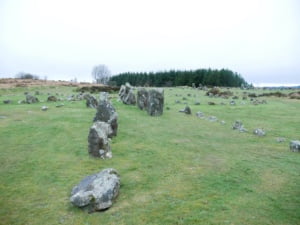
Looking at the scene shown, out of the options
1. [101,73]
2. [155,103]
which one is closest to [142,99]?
[155,103]

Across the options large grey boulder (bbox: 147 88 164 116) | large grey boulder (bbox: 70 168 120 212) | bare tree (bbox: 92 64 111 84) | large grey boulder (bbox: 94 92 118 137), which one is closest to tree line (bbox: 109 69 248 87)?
bare tree (bbox: 92 64 111 84)

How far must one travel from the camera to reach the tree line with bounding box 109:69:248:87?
290ft

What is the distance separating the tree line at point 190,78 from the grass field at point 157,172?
6746cm

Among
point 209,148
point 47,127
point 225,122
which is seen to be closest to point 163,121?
point 225,122

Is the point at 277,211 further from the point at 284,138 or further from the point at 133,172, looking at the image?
the point at 284,138

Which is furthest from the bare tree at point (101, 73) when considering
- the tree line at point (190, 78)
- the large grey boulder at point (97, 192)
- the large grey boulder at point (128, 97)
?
the large grey boulder at point (97, 192)

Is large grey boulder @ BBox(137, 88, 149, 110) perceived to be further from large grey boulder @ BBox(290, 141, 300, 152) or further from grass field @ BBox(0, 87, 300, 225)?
large grey boulder @ BBox(290, 141, 300, 152)

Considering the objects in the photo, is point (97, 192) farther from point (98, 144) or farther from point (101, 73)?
point (101, 73)

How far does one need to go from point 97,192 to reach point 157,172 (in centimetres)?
327

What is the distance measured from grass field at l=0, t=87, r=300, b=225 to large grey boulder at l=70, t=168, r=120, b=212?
0.95 feet

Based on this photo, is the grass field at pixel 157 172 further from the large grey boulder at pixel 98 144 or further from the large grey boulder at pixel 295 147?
the large grey boulder at pixel 295 147

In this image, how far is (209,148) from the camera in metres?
16.1

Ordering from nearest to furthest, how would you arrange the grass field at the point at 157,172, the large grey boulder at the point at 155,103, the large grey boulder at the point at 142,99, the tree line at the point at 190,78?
the grass field at the point at 157,172, the large grey boulder at the point at 155,103, the large grey boulder at the point at 142,99, the tree line at the point at 190,78

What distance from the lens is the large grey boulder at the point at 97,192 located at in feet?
32.3
